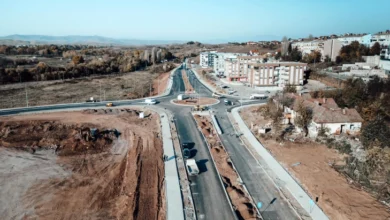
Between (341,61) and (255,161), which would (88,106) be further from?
(341,61)

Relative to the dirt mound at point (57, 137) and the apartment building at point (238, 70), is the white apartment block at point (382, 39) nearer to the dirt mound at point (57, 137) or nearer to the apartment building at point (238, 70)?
the apartment building at point (238, 70)

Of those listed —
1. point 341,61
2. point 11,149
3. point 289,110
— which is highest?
Answer: point 341,61

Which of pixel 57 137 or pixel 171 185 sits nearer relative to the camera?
pixel 171 185

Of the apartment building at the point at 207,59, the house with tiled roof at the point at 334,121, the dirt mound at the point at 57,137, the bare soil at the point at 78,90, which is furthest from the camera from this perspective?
the apartment building at the point at 207,59

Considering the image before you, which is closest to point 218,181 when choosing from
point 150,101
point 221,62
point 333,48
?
point 150,101

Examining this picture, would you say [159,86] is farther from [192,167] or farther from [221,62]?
[192,167]

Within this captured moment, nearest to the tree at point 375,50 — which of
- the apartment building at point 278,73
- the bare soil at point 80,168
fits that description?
the apartment building at point 278,73

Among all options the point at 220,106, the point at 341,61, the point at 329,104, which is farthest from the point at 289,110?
the point at 341,61
